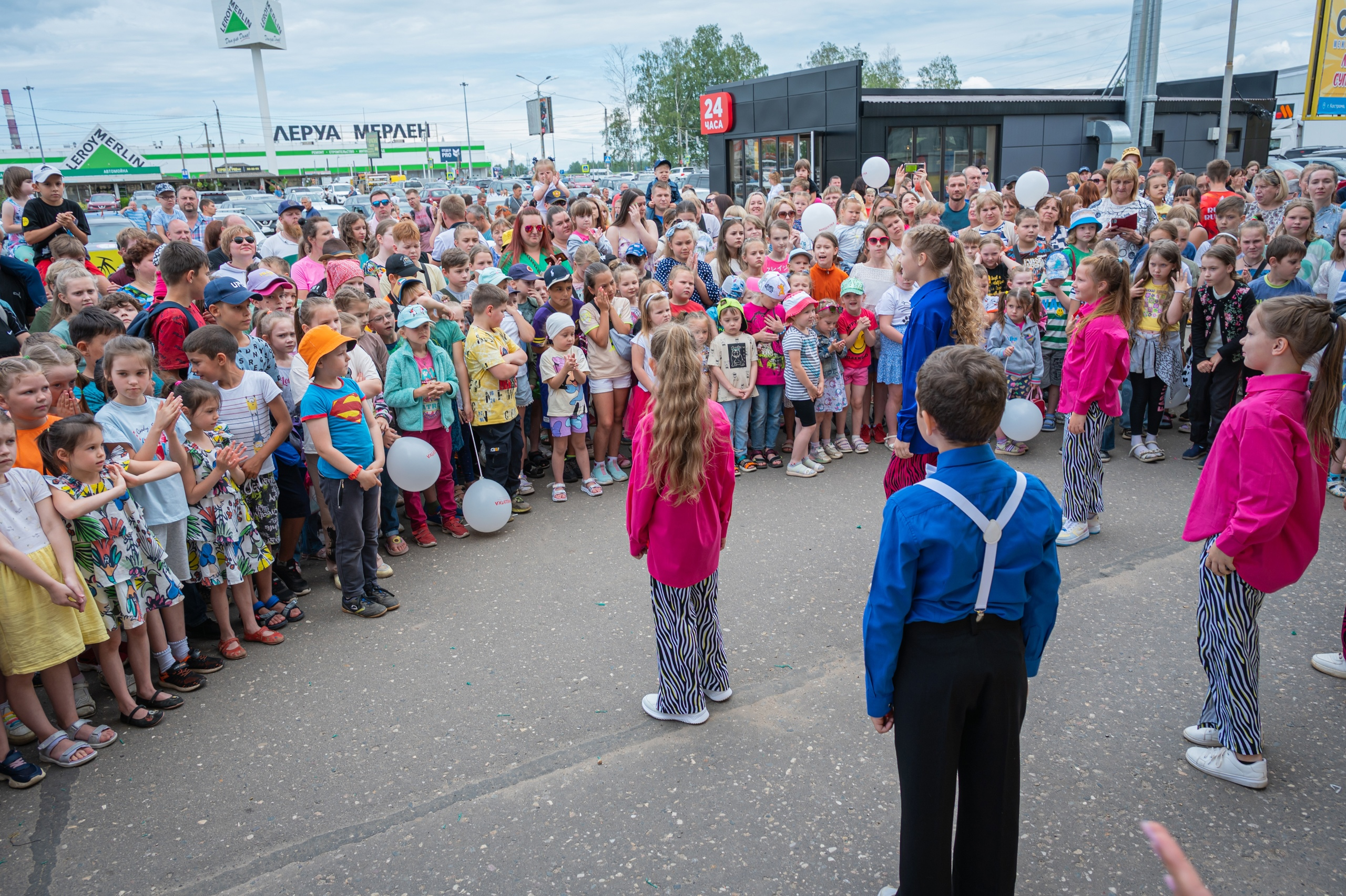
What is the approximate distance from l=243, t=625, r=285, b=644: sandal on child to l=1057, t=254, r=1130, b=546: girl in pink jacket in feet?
15.7

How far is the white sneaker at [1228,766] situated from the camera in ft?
10.2

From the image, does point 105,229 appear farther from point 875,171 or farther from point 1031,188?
point 1031,188

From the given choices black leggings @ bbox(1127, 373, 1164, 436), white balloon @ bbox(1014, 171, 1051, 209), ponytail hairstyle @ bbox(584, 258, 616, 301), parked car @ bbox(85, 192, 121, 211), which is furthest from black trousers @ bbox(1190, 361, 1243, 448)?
parked car @ bbox(85, 192, 121, 211)

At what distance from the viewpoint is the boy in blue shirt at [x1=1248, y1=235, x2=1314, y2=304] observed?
5777 mm

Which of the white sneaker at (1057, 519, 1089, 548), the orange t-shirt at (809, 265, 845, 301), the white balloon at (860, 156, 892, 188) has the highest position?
the white balloon at (860, 156, 892, 188)

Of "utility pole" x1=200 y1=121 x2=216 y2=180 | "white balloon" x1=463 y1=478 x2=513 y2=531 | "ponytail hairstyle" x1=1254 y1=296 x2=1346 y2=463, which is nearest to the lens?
"ponytail hairstyle" x1=1254 y1=296 x2=1346 y2=463

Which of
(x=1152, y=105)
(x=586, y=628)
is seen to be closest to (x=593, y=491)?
(x=586, y=628)

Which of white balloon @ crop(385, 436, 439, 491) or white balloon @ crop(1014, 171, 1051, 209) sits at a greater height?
white balloon @ crop(1014, 171, 1051, 209)

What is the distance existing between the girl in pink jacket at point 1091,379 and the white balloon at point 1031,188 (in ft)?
21.3

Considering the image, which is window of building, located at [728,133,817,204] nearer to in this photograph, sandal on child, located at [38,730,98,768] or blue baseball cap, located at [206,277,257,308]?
blue baseball cap, located at [206,277,257,308]

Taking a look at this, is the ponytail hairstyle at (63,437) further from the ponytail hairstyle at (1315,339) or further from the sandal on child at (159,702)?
the ponytail hairstyle at (1315,339)

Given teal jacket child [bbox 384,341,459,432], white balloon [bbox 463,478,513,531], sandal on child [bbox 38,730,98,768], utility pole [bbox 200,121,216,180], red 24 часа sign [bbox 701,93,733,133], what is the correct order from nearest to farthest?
sandal on child [bbox 38,730,98,768] < teal jacket child [bbox 384,341,459,432] < white balloon [bbox 463,478,513,531] < red 24 часа sign [bbox 701,93,733,133] < utility pole [bbox 200,121,216,180]

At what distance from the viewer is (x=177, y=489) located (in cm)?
412

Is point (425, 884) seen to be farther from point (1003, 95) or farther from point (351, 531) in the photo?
point (1003, 95)
